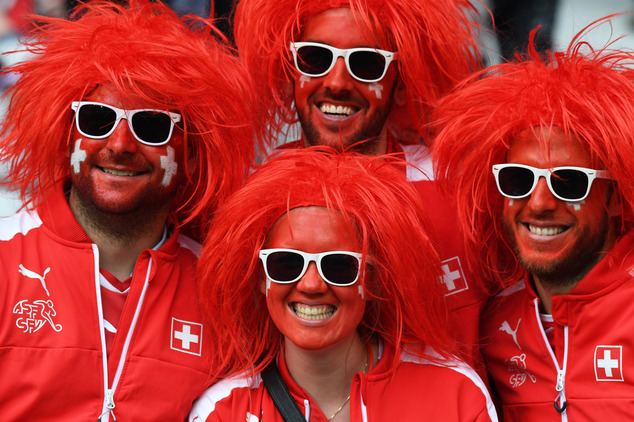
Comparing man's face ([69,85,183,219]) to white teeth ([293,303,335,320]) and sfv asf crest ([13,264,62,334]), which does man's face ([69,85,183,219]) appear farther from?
white teeth ([293,303,335,320])

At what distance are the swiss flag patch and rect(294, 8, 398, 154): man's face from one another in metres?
1.11

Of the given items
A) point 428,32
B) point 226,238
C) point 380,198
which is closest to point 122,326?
point 226,238

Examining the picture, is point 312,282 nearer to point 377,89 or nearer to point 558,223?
point 558,223

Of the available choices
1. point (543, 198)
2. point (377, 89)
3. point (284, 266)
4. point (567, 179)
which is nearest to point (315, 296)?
→ point (284, 266)

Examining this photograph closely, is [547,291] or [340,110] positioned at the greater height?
[340,110]

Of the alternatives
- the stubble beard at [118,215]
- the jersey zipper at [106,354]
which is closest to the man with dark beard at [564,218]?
the stubble beard at [118,215]

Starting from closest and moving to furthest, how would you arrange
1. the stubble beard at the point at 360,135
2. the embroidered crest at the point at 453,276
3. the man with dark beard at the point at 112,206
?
the man with dark beard at the point at 112,206
the embroidered crest at the point at 453,276
the stubble beard at the point at 360,135

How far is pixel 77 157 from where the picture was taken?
3.57 metres

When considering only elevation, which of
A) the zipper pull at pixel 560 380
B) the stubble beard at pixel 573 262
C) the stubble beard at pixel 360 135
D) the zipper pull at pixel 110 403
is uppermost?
the stubble beard at pixel 360 135

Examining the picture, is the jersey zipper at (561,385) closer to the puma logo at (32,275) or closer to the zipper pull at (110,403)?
the zipper pull at (110,403)

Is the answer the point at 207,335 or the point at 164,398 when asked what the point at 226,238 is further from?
the point at 164,398

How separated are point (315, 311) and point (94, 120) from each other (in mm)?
1220

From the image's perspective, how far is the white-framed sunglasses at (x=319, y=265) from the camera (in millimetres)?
3260

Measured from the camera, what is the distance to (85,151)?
355cm
